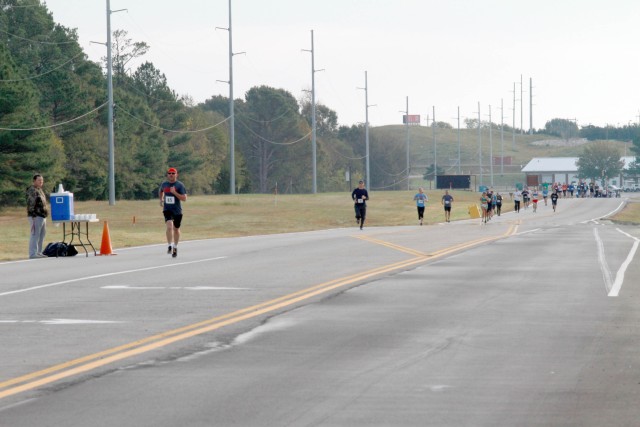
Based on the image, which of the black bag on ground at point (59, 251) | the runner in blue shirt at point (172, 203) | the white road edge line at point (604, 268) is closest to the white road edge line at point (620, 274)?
the white road edge line at point (604, 268)

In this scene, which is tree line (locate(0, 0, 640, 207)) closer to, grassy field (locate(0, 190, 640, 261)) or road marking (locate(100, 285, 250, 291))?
grassy field (locate(0, 190, 640, 261))

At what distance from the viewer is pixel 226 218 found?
5744cm

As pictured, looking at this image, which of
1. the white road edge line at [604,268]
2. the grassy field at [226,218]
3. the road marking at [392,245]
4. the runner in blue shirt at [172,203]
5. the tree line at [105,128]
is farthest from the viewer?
the tree line at [105,128]

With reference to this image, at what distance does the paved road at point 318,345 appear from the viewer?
8.14 metres

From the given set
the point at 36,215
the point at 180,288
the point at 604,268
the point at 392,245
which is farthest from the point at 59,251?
the point at 604,268

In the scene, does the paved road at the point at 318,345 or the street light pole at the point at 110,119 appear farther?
the street light pole at the point at 110,119

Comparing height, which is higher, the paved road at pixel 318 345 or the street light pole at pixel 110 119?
the street light pole at pixel 110 119

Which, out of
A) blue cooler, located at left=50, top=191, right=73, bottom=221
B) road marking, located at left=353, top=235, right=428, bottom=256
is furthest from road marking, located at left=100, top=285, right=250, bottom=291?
road marking, located at left=353, top=235, right=428, bottom=256

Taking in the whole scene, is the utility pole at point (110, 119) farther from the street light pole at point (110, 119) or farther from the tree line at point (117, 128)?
the tree line at point (117, 128)

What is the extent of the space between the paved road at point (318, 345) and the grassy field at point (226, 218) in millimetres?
12243

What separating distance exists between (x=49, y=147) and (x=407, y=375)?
63.4 meters

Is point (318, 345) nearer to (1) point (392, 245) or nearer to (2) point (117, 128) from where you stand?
(1) point (392, 245)

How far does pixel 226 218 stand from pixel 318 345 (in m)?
46.3

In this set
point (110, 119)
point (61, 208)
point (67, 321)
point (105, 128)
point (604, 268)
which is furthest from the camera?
point (105, 128)
